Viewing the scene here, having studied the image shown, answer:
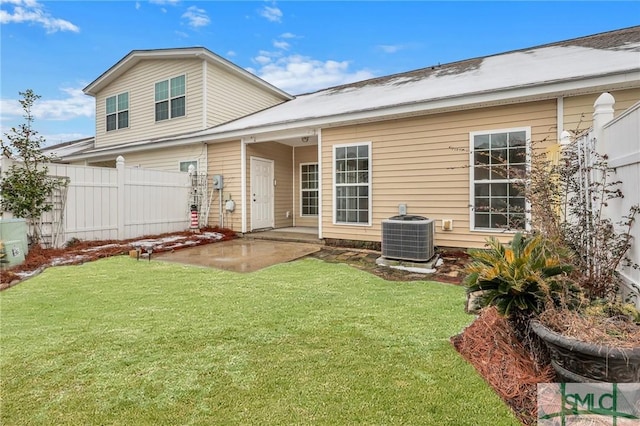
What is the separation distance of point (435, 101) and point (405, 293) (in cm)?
378

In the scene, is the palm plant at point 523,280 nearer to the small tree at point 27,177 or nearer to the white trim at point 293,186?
the small tree at point 27,177

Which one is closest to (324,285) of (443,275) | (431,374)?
(443,275)

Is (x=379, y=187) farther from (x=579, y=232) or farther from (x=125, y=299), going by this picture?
(x=125, y=299)

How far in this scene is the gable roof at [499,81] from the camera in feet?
16.6

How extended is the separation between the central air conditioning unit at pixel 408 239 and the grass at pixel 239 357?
1.27m

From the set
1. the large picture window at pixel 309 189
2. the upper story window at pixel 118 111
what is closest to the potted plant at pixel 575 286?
the large picture window at pixel 309 189

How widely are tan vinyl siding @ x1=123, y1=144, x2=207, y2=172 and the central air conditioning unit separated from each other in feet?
20.8

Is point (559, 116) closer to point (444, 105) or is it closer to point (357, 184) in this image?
point (444, 105)

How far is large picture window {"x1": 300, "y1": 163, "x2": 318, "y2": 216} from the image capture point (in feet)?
35.7

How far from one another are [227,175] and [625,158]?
8.58m

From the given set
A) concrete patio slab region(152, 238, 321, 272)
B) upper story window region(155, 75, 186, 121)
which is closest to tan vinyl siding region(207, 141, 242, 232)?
concrete patio slab region(152, 238, 321, 272)

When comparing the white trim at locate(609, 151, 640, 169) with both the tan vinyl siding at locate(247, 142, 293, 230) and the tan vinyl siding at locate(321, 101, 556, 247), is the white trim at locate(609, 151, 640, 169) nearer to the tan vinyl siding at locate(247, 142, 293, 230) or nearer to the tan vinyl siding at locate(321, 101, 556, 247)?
the tan vinyl siding at locate(321, 101, 556, 247)

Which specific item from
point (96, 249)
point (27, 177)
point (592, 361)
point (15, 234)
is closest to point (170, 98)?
point (27, 177)

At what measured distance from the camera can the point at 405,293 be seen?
3.99 meters
